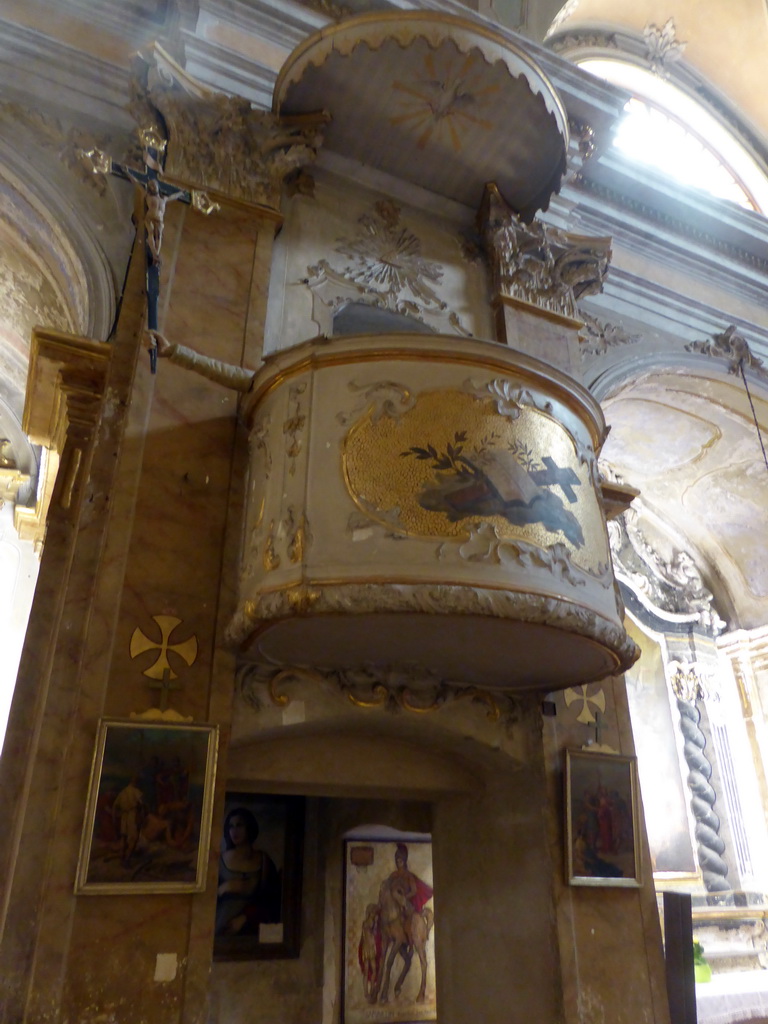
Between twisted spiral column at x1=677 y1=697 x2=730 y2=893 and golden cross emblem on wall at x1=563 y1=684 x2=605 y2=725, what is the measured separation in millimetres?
4696

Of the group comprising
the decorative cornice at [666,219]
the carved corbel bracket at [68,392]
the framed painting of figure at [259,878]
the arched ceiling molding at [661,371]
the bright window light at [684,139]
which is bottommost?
the framed painting of figure at [259,878]

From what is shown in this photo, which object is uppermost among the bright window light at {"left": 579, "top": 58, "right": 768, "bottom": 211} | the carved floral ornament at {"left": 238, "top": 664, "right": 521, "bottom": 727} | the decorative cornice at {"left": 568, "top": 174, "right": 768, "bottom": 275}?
the bright window light at {"left": 579, "top": 58, "right": 768, "bottom": 211}

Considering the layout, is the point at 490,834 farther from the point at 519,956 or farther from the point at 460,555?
the point at 460,555

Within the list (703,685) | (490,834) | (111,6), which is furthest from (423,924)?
(111,6)

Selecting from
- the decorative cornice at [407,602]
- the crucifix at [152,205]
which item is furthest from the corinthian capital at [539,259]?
the decorative cornice at [407,602]

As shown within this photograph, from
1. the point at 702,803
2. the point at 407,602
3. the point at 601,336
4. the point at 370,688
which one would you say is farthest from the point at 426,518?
the point at 702,803

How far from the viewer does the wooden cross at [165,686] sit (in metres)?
3.48

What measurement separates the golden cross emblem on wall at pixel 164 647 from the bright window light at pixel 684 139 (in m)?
8.43

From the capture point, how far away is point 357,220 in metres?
5.85

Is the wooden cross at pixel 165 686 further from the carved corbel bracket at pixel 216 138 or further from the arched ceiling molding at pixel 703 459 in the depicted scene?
the arched ceiling molding at pixel 703 459

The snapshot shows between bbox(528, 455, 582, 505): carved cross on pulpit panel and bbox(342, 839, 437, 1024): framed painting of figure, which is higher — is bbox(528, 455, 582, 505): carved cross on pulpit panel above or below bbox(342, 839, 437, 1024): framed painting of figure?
above

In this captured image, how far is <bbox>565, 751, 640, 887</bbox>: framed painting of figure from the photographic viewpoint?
165 inches

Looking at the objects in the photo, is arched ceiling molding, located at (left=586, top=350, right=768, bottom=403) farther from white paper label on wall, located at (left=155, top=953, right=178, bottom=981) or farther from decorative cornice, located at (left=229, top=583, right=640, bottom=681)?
white paper label on wall, located at (left=155, top=953, right=178, bottom=981)

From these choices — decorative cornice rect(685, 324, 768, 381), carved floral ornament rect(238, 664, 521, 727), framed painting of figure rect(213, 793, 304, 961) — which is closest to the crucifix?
carved floral ornament rect(238, 664, 521, 727)
